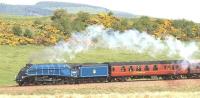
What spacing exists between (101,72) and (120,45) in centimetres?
2209

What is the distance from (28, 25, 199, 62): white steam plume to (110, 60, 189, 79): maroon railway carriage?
4629 mm

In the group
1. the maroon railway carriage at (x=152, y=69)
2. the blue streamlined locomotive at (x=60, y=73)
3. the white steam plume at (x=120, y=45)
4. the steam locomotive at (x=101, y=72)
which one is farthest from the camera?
the white steam plume at (x=120, y=45)

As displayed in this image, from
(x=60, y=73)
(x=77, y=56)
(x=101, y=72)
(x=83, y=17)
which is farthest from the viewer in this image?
(x=83, y=17)

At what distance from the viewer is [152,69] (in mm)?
59125

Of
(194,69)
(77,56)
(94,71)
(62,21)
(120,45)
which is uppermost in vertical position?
(62,21)

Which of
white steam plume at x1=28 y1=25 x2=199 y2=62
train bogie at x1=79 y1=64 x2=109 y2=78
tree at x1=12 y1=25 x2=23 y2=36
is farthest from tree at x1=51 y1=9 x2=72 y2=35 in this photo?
train bogie at x1=79 y1=64 x2=109 y2=78

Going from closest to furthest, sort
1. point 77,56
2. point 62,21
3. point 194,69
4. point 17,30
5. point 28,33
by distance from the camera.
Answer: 1. point 194,69
2. point 77,56
3. point 28,33
4. point 17,30
5. point 62,21

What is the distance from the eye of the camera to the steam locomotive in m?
54.3

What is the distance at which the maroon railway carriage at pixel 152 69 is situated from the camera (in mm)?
58094

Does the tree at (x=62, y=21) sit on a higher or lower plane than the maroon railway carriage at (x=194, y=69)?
higher

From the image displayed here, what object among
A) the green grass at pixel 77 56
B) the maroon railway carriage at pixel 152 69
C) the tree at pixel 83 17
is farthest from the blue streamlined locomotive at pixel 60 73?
the tree at pixel 83 17

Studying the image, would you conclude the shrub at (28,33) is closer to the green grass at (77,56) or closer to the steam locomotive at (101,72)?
the green grass at (77,56)

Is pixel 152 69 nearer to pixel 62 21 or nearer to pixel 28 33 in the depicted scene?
pixel 28 33

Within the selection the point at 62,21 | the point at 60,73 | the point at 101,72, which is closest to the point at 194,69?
the point at 101,72
